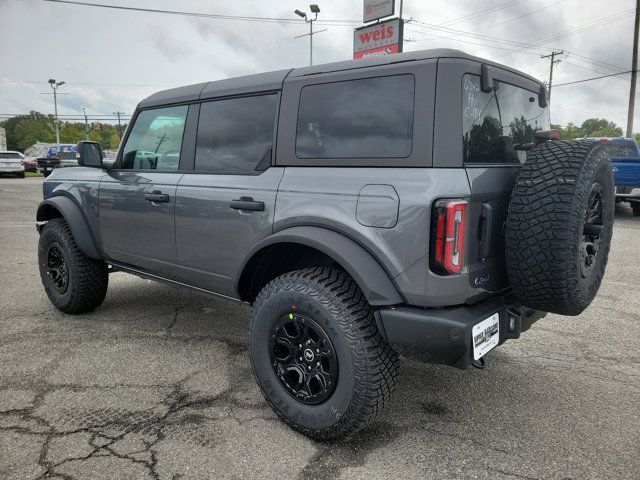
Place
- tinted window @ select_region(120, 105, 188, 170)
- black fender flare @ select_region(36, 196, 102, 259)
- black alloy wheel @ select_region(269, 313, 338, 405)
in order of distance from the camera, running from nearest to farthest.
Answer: black alloy wheel @ select_region(269, 313, 338, 405) < tinted window @ select_region(120, 105, 188, 170) < black fender flare @ select_region(36, 196, 102, 259)

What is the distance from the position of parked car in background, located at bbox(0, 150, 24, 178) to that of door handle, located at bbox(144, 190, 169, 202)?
88.1ft

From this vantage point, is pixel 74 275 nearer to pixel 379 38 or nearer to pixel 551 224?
pixel 551 224

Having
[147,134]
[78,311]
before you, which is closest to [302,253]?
[147,134]

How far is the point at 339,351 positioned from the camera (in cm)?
225

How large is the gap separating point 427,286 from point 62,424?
2028 millimetres

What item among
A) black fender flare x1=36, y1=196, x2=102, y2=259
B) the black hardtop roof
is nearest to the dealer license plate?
the black hardtop roof

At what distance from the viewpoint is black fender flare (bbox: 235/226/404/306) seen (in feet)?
7.16

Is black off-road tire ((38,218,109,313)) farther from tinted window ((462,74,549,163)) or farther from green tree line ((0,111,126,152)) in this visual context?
green tree line ((0,111,126,152))

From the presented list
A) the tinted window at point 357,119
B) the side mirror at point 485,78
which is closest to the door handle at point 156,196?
the tinted window at point 357,119

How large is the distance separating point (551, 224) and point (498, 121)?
69cm

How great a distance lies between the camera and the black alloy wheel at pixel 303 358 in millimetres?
2328

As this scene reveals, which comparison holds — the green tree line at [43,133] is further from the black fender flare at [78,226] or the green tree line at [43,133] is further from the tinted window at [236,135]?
the tinted window at [236,135]

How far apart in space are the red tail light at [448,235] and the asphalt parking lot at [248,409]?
0.96 m

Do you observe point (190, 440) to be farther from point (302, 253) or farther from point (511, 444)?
point (511, 444)
